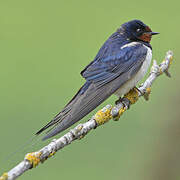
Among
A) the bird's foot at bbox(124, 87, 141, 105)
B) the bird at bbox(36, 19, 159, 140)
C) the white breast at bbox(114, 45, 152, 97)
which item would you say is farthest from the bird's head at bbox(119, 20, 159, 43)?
the bird's foot at bbox(124, 87, 141, 105)

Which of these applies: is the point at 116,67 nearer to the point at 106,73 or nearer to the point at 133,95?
the point at 106,73

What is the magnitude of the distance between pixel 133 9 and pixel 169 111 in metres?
4.18

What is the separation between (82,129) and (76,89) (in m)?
3.10

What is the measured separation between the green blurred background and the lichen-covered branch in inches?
9.9

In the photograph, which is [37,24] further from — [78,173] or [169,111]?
[169,111]

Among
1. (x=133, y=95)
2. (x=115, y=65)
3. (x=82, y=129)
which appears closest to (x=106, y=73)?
(x=115, y=65)

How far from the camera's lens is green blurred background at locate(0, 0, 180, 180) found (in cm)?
370

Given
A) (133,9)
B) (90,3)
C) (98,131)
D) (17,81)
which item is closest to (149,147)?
(98,131)

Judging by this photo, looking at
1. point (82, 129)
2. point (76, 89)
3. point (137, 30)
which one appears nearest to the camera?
point (82, 129)

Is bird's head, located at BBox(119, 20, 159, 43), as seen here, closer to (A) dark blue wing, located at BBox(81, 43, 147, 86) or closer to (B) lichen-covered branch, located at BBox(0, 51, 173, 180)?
(A) dark blue wing, located at BBox(81, 43, 147, 86)

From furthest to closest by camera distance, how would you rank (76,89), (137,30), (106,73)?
(76,89), (137,30), (106,73)

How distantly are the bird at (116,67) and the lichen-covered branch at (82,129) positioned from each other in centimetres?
7

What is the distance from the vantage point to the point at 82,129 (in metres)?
2.58

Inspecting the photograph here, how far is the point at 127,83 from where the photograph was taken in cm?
350
